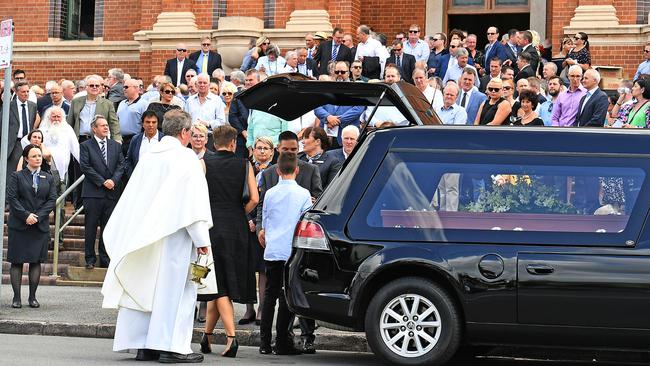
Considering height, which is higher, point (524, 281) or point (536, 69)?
point (536, 69)

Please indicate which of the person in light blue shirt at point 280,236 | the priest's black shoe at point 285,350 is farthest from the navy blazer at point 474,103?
the priest's black shoe at point 285,350

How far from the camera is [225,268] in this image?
37.8 feet

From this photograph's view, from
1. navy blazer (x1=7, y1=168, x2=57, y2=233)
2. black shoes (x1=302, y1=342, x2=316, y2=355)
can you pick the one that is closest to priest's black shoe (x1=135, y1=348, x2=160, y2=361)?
black shoes (x1=302, y1=342, x2=316, y2=355)

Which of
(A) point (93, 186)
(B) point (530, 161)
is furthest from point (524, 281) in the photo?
(A) point (93, 186)

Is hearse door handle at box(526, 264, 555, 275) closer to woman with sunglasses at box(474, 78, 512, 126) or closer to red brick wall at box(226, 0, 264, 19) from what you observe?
woman with sunglasses at box(474, 78, 512, 126)

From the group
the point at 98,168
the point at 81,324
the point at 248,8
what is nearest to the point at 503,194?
the point at 81,324

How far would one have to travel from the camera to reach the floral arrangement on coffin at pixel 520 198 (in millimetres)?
10078

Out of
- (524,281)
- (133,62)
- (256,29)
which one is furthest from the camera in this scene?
(133,62)

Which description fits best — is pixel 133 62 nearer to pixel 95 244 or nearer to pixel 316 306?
pixel 95 244

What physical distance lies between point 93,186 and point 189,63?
6.26 meters

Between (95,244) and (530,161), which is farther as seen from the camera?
(95,244)

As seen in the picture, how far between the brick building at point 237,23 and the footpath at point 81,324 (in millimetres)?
10446

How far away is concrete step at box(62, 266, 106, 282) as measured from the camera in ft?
56.1

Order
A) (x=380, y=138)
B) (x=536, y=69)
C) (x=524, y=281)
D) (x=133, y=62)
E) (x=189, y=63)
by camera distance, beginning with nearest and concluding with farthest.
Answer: (x=524, y=281)
(x=380, y=138)
(x=536, y=69)
(x=189, y=63)
(x=133, y=62)
